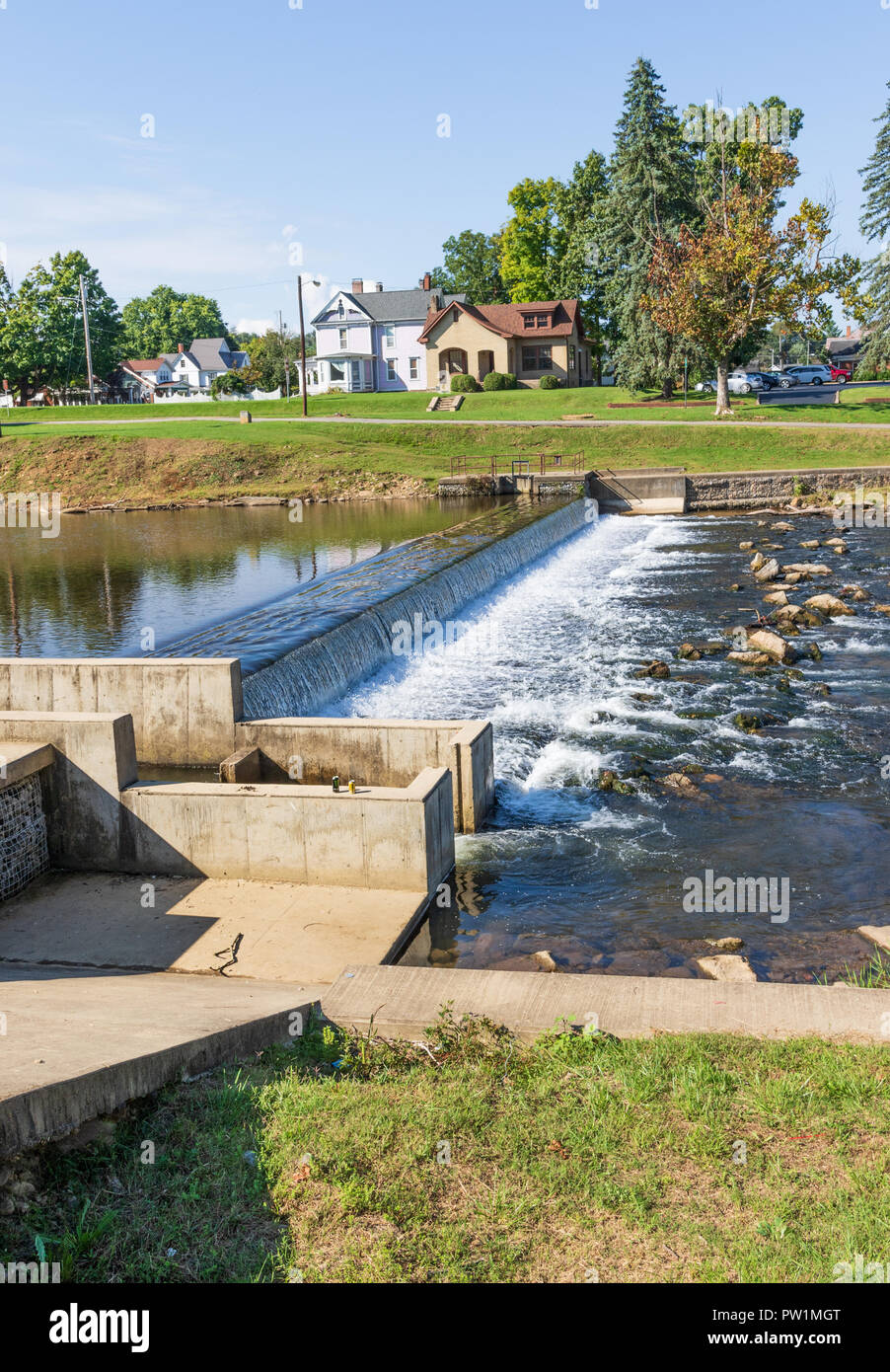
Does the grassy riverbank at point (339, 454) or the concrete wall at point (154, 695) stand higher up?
the grassy riverbank at point (339, 454)

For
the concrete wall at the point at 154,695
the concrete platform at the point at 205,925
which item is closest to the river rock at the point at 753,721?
the concrete wall at the point at 154,695

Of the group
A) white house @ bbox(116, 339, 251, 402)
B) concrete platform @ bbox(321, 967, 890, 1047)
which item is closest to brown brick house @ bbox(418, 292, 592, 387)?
white house @ bbox(116, 339, 251, 402)

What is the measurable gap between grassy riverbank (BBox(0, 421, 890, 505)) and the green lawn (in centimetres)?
403

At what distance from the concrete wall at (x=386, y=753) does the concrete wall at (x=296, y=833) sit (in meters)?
1.34

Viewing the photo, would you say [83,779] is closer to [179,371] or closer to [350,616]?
[350,616]

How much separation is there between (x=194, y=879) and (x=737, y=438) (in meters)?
42.8

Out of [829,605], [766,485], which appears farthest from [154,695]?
[766,485]

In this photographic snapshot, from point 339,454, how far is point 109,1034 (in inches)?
1864

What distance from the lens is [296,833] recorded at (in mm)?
10391

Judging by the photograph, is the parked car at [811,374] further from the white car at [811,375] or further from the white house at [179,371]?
the white house at [179,371]

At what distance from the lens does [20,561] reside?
32.6m

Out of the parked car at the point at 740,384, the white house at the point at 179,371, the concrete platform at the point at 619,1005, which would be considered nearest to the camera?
the concrete platform at the point at 619,1005

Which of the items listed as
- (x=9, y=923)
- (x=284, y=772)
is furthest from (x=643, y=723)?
(x=9, y=923)

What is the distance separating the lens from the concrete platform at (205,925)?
898 cm
